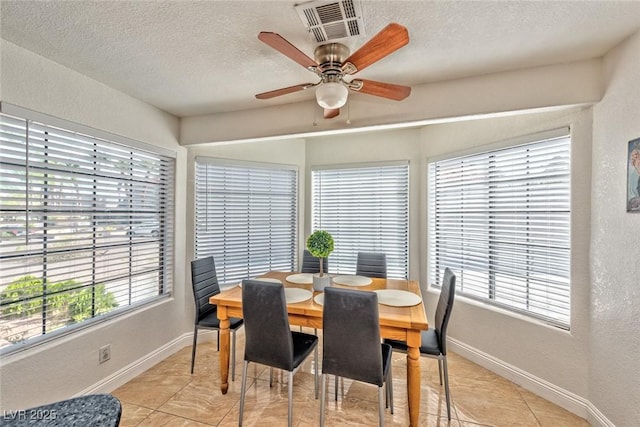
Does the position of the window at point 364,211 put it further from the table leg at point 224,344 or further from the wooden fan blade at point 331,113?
the table leg at point 224,344

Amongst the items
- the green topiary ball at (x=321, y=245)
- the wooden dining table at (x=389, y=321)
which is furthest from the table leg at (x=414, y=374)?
the green topiary ball at (x=321, y=245)

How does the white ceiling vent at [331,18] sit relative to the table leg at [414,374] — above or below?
above

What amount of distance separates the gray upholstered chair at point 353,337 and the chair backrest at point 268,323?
28cm

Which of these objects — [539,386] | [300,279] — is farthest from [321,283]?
[539,386]

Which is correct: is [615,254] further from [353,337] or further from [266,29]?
[266,29]

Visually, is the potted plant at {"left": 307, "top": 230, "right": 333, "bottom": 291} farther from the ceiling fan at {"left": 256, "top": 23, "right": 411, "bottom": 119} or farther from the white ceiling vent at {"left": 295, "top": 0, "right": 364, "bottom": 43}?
the white ceiling vent at {"left": 295, "top": 0, "right": 364, "bottom": 43}

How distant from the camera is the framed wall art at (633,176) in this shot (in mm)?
1590

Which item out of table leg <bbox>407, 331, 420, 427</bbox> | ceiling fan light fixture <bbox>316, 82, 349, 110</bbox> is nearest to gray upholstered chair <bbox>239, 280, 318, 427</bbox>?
table leg <bbox>407, 331, 420, 427</bbox>

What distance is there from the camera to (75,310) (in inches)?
83.1

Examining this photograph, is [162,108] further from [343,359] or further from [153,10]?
[343,359]

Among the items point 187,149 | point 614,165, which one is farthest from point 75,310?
point 614,165

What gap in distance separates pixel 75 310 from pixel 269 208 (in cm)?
214

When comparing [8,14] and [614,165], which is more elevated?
[8,14]

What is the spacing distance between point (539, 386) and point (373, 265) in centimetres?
167
